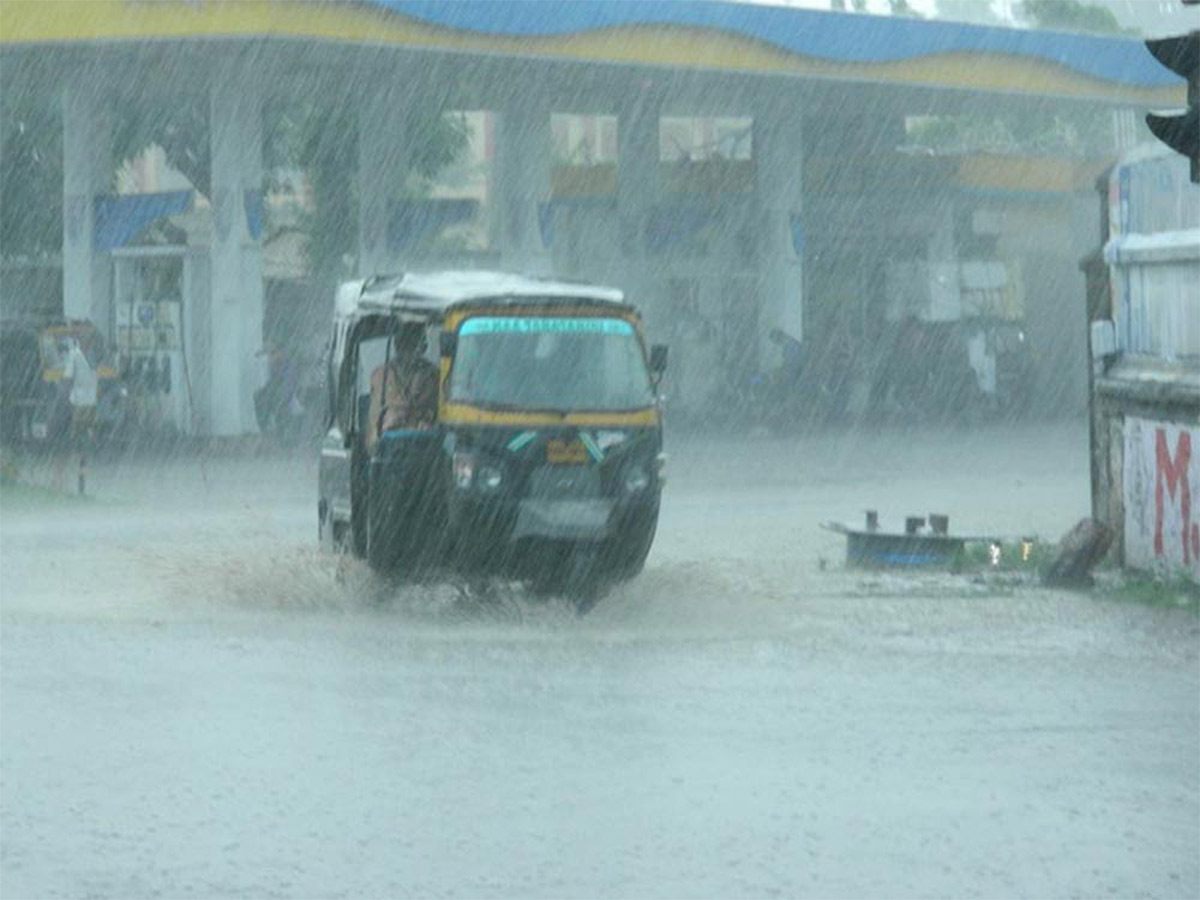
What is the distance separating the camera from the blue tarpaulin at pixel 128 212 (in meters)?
35.7

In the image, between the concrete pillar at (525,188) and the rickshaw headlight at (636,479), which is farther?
the concrete pillar at (525,188)

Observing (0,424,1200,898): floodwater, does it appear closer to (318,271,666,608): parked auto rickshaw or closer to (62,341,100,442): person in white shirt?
(318,271,666,608): parked auto rickshaw

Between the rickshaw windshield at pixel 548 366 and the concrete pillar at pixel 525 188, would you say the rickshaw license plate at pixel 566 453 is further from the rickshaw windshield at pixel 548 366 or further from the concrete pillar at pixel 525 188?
the concrete pillar at pixel 525 188

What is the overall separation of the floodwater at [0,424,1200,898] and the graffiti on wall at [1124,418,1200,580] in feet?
3.09

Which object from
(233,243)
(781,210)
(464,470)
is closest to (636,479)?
(464,470)

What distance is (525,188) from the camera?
126 feet

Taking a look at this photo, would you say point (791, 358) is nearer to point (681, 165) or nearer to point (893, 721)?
point (681, 165)

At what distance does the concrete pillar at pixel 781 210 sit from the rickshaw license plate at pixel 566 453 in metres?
27.5

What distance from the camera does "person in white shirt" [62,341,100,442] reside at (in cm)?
3341

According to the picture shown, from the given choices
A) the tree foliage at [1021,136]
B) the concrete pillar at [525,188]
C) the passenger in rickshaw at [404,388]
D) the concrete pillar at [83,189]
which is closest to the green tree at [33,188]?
the concrete pillar at [83,189]

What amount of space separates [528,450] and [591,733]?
5.20 metres

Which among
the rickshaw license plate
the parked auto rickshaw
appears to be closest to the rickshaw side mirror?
the parked auto rickshaw

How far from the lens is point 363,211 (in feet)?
123

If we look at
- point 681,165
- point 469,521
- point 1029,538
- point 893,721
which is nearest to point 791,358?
point 681,165
